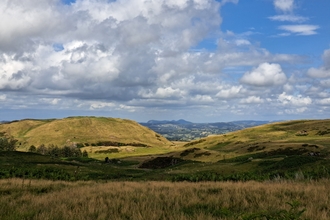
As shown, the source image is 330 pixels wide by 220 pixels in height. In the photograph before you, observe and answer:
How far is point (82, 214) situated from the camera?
822 centimetres

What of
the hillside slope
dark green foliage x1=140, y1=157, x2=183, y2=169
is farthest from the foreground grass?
dark green foliage x1=140, y1=157, x2=183, y2=169

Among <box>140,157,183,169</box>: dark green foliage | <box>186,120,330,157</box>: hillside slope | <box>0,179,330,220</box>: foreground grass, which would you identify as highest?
<box>0,179,330,220</box>: foreground grass

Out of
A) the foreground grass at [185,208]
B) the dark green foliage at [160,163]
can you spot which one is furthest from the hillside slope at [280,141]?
the foreground grass at [185,208]

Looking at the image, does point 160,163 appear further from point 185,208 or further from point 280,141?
point 185,208

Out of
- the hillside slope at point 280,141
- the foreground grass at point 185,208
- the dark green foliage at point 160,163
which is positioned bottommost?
the dark green foliage at point 160,163

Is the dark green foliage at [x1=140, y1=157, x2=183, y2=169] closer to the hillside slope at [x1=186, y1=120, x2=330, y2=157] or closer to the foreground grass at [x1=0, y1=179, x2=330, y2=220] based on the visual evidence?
the hillside slope at [x1=186, y1=120, x2=330, y2=157]

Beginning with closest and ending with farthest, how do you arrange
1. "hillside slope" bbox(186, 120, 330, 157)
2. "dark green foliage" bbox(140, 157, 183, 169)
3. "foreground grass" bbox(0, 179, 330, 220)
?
"foreground grass" bbox(0, 179, 330, 220) → "hillside slope" bbox(186, 120, 330, 157) → "dark green foliage" bbox(140, 157, 183, 169)

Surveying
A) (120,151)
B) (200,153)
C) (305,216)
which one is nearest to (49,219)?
(305,216)

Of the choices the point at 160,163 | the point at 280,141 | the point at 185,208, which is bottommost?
the point at 160,163

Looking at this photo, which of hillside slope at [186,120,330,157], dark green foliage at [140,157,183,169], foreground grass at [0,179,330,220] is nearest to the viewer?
foreground grass at [0,179,330,220]

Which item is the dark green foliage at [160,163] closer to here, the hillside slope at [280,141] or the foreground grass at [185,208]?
the hillside slope at [280,141]

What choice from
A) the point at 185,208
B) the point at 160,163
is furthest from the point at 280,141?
the point at 185,208

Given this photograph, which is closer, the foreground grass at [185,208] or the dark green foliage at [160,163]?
the foreground grass at [185,208]

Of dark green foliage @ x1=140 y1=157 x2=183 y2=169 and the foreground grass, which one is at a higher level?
the foreground grass
